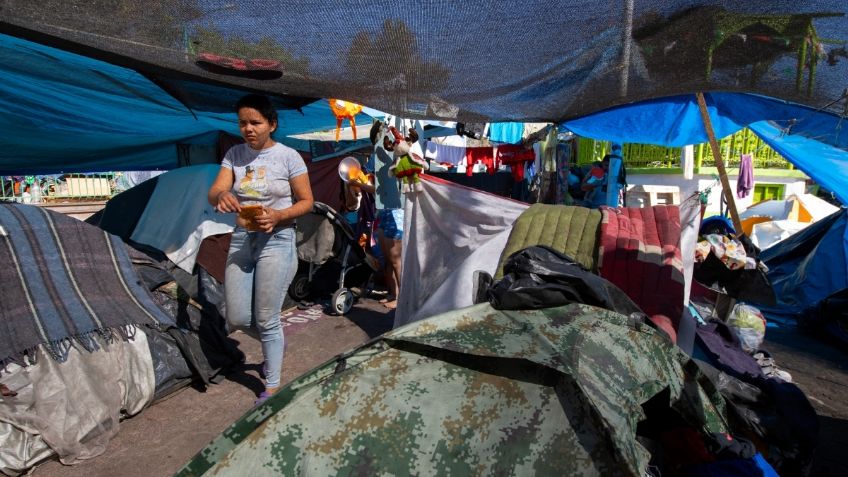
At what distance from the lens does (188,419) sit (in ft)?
9.73

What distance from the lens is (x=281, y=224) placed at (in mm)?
2838

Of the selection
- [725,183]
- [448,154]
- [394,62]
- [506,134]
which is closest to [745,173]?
[506,134]

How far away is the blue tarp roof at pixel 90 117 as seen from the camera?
10.4 ft

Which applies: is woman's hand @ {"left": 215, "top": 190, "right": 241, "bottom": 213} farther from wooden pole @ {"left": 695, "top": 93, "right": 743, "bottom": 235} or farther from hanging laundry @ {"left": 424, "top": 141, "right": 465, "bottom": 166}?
hanging laundry @ {"left": 424, "top": 141, "right": 465, "bottom": 166}

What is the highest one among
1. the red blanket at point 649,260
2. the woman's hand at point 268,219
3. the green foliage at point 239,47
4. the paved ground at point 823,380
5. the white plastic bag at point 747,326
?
the green foliage at point 239,47

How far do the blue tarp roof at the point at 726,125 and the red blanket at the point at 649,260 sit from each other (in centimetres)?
114

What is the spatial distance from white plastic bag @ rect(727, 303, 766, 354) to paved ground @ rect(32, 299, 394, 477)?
9.97ft

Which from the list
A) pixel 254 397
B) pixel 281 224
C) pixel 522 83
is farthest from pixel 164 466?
pixel 522 83

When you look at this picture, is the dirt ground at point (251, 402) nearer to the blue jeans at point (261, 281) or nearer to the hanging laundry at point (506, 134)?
the blue jeans at point (261, 281)

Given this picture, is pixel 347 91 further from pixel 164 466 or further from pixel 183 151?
pixel 183 151

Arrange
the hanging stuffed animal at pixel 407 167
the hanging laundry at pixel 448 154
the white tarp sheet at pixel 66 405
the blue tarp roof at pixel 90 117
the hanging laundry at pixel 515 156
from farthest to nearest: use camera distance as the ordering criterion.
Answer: the hanging laundry at pixel 448 154 → the hanging laundry at pixel 515 156 → the hanging stuffed animal at pixel 407 167 → the blue tarp roof at pixel 90 117 → the white tarp sheet at pixel 66 405

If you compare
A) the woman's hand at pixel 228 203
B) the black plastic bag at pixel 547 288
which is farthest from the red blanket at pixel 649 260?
the woman's hand at pixel 228 203

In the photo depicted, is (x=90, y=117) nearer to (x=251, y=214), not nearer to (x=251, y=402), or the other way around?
(x=251, y=214)

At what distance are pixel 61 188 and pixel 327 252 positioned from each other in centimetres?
1355
